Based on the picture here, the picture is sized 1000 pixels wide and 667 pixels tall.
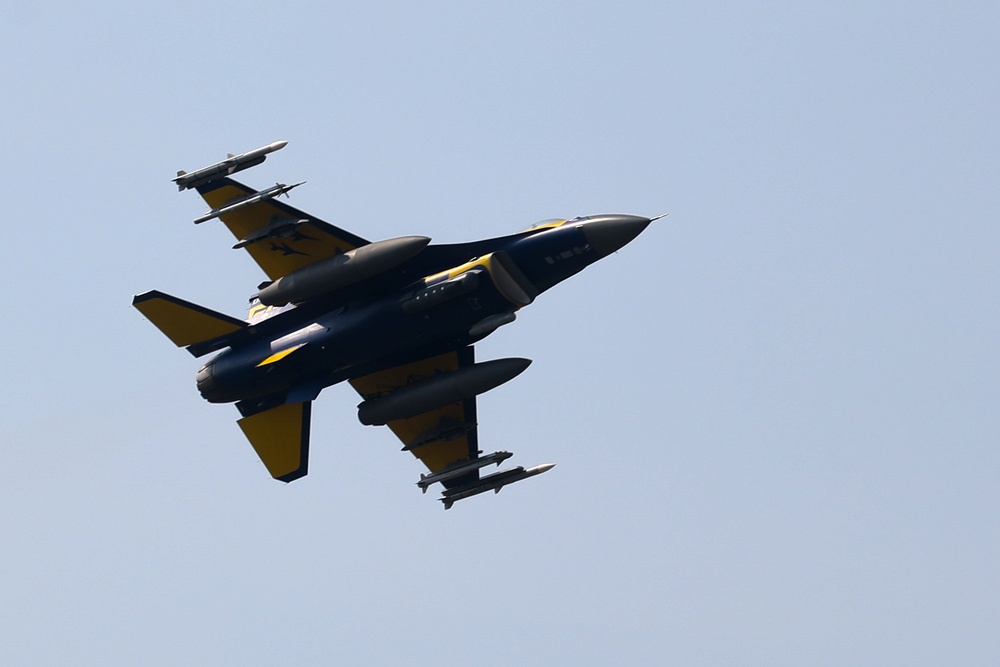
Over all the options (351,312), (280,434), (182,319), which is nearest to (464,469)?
(280,434)

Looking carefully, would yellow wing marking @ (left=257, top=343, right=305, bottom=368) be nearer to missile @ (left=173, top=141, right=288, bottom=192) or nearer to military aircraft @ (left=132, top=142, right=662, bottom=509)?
military aircraft @ (left=132, top=142, right=662, bottom=509)

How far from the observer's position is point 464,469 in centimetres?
5572

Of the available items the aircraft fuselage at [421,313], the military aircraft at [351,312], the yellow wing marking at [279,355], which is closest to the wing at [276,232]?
the military aircraft at [351,312]

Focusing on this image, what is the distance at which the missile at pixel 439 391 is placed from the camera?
169 feet

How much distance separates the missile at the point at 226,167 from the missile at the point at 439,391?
837 cm

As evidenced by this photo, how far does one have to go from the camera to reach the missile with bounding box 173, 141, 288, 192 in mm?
50969

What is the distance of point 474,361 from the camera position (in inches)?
2115

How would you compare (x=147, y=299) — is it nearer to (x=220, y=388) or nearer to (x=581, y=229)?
(x=220, y=388)

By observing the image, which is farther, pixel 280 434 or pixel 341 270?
pixel 280 434

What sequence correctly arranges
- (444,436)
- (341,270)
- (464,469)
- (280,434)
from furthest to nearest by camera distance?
(444,436)
(464,469)
(280,434)
(341,270)

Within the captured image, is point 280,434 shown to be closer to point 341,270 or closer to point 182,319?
point 182,319

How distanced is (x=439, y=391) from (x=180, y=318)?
8.30 m

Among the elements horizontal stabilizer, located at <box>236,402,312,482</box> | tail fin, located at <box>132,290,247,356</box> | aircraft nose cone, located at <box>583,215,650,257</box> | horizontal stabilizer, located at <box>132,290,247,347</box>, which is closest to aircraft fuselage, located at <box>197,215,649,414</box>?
aircraft nose cone, located at <box>583,215,650,257</box>

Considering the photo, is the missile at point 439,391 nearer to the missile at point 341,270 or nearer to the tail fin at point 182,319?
the missile at point 341,270
